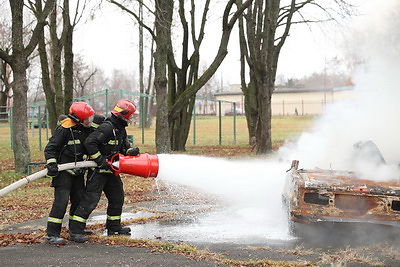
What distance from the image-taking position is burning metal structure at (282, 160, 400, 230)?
579cm

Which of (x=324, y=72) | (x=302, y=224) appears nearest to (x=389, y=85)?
(x=324, y=72)

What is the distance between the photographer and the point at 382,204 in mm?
5801

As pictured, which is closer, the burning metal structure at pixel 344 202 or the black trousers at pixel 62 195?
the burning metal structure at pixel 344 202

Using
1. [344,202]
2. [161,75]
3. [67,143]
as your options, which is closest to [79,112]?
[67,143]

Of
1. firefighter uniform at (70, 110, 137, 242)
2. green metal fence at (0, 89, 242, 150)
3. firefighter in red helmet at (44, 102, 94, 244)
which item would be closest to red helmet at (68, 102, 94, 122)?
firefighter in red helmet at (44, 102, 94, 244)

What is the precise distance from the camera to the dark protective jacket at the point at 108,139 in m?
6.43

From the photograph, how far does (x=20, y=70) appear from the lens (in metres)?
13.1

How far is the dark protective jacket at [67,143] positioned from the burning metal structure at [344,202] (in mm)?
2732

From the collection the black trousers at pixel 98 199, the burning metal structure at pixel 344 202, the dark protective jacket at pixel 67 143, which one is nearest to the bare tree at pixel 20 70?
the dark protective jacket at pixel 67 143

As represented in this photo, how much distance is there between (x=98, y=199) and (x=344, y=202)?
9.92 feet

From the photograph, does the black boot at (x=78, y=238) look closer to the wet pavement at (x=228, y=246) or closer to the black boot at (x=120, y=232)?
the wet pavement at (x=228, y=246)

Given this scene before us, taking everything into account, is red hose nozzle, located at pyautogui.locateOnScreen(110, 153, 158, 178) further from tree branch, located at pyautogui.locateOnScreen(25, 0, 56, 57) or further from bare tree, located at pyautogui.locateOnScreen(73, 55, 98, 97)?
bare tree, located at pyautogui.locateOnScreen(73, 55, 98, 97)

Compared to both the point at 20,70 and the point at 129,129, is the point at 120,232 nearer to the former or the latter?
the point at 20,70

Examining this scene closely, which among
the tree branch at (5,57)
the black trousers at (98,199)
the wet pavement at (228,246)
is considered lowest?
the wet pavement at (228,246)
